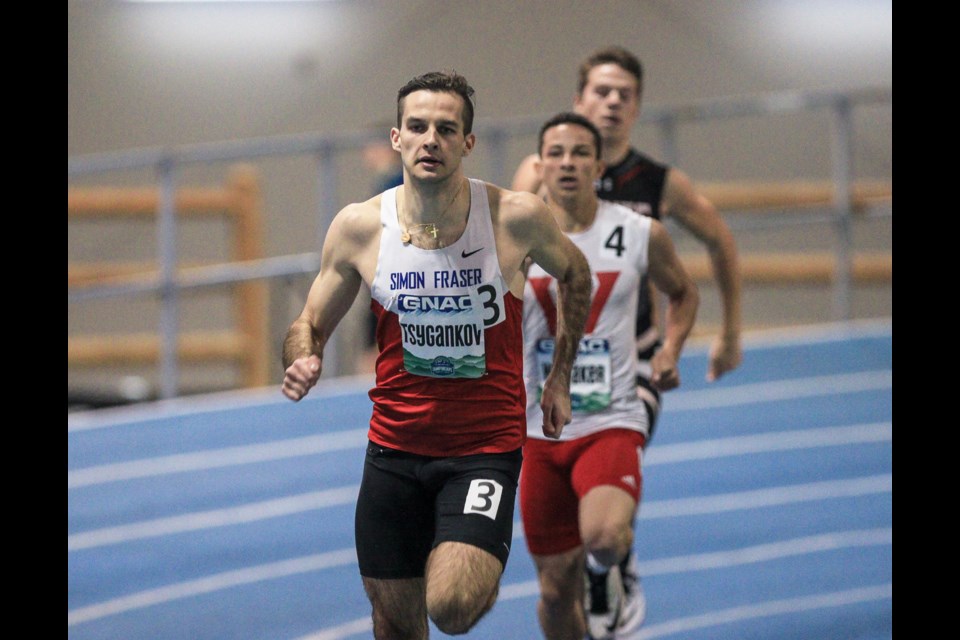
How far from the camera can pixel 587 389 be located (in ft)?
18.6

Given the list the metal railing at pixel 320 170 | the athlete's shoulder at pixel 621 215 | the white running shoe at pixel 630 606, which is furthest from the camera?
the metal railing at pixel 320 170

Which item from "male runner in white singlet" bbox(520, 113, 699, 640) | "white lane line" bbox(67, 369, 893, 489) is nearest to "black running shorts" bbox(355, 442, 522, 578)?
"male runner in white singlet" bbox(520, 113, 699, 640)

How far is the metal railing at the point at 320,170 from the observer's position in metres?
9.62

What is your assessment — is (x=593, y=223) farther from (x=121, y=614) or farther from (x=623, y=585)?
(x=121, y=614)

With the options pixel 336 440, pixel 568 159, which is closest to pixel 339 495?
pixel 336 440

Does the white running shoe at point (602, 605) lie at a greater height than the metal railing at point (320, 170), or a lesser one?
lesser

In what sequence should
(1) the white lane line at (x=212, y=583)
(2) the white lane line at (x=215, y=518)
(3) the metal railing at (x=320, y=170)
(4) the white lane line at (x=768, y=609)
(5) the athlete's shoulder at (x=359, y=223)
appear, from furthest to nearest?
(3) the metal railing at (x=320, y=170), (2) the white lane line at (x=215, y=518), (1) the white lane line at (x=212, y=583), (4) the white lane line at (x=768, y=609), (5) the athlete's shoulder at (x=359, y=223)

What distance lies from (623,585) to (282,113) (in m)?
7.31

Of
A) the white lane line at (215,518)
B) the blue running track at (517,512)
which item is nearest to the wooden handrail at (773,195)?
the blue running track at (517,512)

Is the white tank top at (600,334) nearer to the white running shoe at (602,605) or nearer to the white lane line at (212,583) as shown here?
the white running shoe at (602,605)

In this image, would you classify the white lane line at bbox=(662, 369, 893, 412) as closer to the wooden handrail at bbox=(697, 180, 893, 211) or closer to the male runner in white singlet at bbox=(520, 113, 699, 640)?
the wooden handrail at bbox=(697, 180, 893, 211)

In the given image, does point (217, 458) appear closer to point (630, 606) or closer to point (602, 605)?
point (630, 606)

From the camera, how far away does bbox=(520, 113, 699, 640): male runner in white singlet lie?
556 cm

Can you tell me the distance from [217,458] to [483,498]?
206 inches
